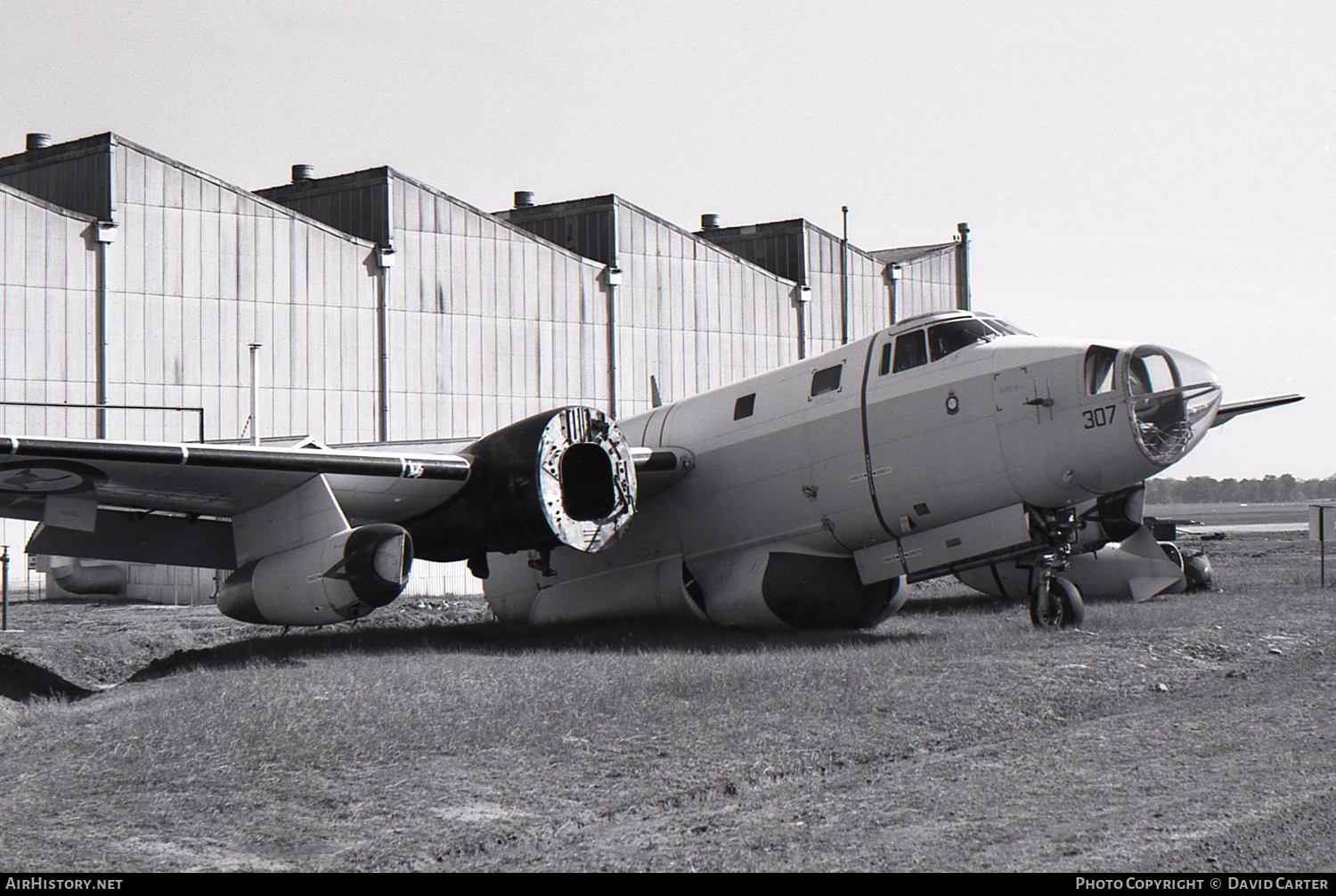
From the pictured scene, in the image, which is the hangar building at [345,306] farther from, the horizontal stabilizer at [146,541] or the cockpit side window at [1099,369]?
the cockpit side window at [1099,369]

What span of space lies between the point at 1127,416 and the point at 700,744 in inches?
273

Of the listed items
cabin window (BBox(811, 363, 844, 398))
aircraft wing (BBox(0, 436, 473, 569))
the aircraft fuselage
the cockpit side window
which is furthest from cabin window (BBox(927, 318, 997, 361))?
aircraft wing (BBox(0, 436, 473, 569))

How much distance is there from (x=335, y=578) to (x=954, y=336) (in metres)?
8.03

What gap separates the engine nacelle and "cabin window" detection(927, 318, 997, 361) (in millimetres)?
6877

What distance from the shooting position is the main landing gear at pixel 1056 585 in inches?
590

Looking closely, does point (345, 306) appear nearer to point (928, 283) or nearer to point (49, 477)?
point (49, 477)

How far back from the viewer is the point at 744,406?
17156mm

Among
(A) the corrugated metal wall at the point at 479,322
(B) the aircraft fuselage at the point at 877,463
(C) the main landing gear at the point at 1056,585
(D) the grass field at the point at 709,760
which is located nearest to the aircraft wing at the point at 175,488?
(D) the grass field at the point at 709,760

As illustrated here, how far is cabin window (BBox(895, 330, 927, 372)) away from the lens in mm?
15367

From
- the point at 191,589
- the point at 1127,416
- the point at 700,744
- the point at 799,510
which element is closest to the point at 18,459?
the point at 700,744

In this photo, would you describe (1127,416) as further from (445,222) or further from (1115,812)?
(445,222)

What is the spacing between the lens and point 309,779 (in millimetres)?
8180

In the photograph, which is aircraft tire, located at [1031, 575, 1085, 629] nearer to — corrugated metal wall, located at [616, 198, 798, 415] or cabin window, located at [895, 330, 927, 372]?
cabin window, located at [895, 330, 927, 372]

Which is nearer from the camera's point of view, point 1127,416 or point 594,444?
point 1127,416
